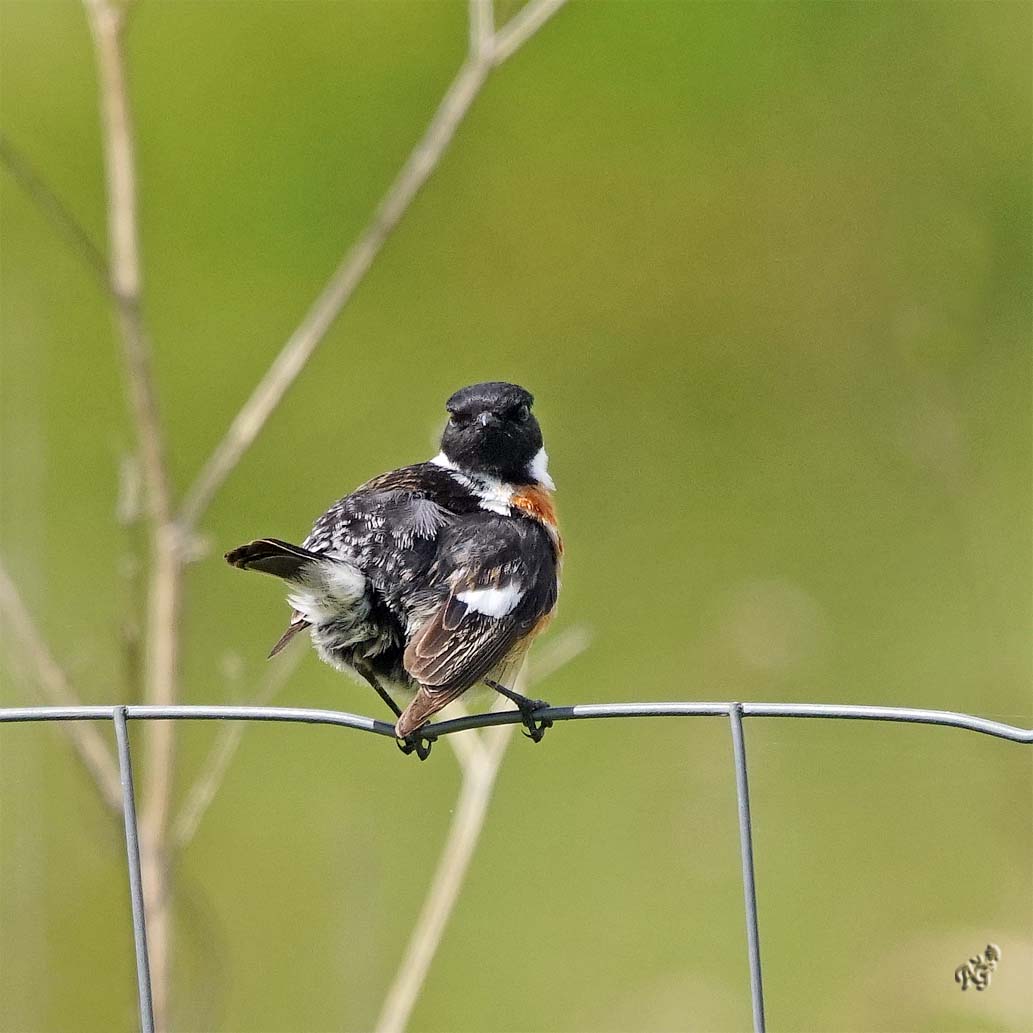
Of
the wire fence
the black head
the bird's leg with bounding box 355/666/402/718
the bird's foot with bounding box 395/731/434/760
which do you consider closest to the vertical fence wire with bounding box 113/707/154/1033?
the wire fence

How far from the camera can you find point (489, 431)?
2.75 metres

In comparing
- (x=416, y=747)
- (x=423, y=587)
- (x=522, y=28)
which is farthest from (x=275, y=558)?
(x=522, y=28)

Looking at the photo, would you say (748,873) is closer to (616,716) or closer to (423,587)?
(616,716)

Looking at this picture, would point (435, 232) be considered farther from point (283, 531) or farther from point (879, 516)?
point (879, 516)

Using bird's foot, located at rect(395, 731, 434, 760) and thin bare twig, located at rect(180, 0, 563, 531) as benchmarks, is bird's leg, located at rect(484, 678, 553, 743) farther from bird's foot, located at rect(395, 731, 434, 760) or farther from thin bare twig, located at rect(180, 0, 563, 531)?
thin bare twig, located at rect(180, 0, 563, 531)

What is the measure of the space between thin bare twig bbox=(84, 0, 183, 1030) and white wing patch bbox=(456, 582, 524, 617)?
0.56 m

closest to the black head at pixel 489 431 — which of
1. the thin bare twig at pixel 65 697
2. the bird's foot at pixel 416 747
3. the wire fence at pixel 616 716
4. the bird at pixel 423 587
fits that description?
the bird at pixel 423 587

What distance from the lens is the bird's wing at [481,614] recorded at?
7.08ft

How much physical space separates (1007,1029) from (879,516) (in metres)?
1.94

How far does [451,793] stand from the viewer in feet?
13.5

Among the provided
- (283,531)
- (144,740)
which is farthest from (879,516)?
(144,740)

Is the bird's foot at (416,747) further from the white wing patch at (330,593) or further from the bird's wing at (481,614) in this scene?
the white wing patch at (330,593)

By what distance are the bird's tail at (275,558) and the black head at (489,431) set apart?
603 mm

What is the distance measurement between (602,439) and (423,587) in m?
2.32
